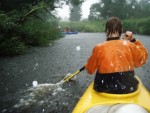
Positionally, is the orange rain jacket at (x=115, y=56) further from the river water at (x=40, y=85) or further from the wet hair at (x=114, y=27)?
the river water at (x=40, y=85)

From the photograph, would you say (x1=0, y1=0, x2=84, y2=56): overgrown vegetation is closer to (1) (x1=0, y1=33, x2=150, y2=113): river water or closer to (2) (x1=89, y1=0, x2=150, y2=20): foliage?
(1) (x1=0, y1=33, x2=150, y2=113): river water

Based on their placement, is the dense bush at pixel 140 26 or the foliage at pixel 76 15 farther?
the foliage at pixel 76 15

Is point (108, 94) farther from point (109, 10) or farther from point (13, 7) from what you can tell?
point (109, 10)

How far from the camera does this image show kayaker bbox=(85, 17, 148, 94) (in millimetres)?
3762

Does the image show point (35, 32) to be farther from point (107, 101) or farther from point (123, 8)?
point (123, 8)

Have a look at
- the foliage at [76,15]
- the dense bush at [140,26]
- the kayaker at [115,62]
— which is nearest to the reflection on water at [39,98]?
the kayaker at [115,62]

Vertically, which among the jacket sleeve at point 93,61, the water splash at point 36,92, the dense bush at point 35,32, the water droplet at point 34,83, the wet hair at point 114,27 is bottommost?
the water droplet at point 34,83

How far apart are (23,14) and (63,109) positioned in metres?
10.3

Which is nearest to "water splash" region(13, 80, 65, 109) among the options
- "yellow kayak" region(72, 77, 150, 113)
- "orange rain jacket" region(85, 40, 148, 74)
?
"yellow kayak" region(72, 77, 150, 113)

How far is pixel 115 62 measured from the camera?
147 inches

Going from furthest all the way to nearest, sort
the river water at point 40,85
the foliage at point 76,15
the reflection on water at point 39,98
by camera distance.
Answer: the foliage at point 76,15, the river water at point 40,85, the reflection on water at point 39,98

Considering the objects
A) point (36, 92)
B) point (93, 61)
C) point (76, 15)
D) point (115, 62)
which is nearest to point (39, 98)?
point (36, 92)

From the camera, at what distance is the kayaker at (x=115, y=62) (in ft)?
12.3

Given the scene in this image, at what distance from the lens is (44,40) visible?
17891 mm
